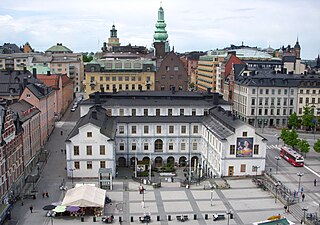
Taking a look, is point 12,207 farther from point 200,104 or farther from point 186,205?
point 200,104

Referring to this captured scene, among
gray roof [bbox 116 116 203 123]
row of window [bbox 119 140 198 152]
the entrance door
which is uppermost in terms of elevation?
gray roof [bbox 116 116 203 123]

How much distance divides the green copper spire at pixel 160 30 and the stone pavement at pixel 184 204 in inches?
4666

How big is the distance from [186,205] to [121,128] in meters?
26.6

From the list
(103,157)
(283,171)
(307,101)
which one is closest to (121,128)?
(103,157)

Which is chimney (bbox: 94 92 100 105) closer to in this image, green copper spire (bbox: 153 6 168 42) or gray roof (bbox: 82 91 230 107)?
gray roof (bbox: 82 91 230 107)

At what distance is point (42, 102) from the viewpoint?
9031 centimetres

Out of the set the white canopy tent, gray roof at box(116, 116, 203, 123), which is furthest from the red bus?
the white canopy tent

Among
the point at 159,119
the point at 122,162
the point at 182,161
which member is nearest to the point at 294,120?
the point at 182,161

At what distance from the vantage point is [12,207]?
53531mm

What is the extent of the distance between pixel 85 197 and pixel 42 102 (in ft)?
148

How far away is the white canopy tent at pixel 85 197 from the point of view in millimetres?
49969

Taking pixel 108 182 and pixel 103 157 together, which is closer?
pixel 108 182

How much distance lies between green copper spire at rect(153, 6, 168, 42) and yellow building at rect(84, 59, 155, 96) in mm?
48627

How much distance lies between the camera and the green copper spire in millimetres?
173375
